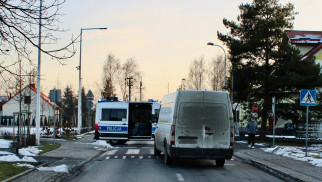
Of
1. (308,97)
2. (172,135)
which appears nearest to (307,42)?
(308,97)

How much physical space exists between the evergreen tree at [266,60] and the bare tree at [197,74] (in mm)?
41840

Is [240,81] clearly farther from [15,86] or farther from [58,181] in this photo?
[58,181]

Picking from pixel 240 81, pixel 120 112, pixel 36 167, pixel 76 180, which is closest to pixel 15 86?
pixel 120 112

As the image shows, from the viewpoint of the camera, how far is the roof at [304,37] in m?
50.8

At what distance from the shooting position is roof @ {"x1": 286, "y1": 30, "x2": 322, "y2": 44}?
5081 cm

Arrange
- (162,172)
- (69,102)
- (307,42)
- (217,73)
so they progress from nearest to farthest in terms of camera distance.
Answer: (162,172)
(307,42)
(217,73)
(69,102)

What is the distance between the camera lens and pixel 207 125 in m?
14.5

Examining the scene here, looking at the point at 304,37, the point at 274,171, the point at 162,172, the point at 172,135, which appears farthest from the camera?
the point at 304,37

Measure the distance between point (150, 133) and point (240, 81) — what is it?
11.2m

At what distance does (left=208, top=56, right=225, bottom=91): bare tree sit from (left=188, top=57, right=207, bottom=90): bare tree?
7.53ft

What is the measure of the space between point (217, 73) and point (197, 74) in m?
4.94

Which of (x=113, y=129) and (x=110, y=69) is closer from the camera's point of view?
(x=113, y=129)

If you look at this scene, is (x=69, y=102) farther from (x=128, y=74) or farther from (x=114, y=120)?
(x=114, y=120)

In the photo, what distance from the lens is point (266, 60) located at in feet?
117
